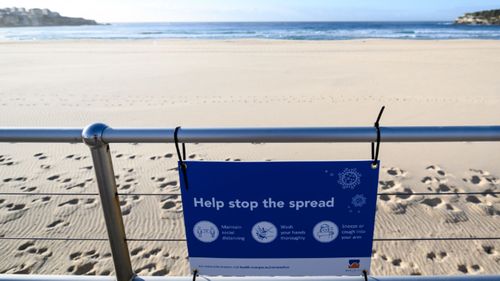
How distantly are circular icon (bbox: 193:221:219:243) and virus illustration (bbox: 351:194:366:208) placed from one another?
589 millimetres

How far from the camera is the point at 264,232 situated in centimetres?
157

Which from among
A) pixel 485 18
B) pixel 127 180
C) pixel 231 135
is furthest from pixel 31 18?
pixel 231 135

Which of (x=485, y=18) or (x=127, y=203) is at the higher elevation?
(x=485, y=18)

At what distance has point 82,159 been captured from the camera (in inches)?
227

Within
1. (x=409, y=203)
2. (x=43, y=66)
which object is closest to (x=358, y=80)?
(x=409, y=203)

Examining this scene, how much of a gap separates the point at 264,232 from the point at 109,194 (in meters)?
0.68

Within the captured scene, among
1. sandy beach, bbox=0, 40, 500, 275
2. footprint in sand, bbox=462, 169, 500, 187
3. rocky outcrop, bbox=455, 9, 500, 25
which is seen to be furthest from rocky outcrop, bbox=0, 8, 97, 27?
footprint in sand, bbox=462, 169, 500, 187

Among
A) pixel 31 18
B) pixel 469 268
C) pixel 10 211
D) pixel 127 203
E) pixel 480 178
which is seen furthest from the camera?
pixel 31 18

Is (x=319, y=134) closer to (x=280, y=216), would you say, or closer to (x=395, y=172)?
(x=280, y=216)

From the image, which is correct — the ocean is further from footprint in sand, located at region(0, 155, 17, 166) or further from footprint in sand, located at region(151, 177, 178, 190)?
footprint in sand, located at region(151, 177, 178, 190)

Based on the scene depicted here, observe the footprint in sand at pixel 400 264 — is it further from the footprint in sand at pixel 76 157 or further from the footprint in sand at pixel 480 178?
the footprint in sand at pixel 76 157

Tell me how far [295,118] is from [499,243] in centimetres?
493

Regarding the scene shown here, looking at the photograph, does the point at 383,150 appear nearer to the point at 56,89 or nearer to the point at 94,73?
the point at 56,89

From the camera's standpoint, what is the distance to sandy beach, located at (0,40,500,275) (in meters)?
3.40
